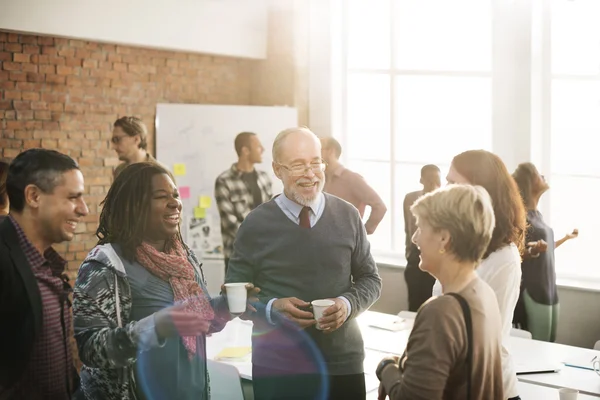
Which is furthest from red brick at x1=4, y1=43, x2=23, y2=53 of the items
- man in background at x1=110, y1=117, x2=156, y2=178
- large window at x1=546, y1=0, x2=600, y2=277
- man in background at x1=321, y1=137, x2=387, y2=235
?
large window at x1=546, y1=0, x2=600, y2=277

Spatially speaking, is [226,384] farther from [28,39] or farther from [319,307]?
[28,39]

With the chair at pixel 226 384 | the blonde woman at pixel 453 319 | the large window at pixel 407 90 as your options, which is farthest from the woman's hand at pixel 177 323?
the large window at pixel 407 90

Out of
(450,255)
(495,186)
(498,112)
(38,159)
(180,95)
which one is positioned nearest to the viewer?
(450,255)

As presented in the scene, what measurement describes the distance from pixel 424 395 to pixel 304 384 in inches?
39.0

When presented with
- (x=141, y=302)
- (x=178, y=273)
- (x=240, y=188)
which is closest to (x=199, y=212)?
(x=240, y=188)

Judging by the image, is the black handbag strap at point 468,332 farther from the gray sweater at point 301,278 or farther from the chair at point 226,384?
the chair at point 226,384

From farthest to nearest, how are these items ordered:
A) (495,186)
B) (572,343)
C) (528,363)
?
(572,343), (528,363), (495,186)

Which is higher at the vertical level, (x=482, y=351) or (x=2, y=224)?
(x=2, y=224)

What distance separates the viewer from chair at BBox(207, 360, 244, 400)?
337 centimetres

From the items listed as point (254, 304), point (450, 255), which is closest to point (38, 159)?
point (254, 304)

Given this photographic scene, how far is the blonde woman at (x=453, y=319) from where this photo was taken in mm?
1949

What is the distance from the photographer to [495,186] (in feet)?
9.08

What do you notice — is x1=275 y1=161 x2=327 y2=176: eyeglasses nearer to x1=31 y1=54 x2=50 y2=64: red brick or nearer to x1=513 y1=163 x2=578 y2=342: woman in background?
x1=513 y1=163 x2=578 y2=342: woman in background

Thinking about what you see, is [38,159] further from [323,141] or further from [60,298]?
[323,141]
